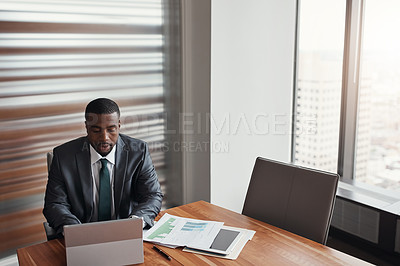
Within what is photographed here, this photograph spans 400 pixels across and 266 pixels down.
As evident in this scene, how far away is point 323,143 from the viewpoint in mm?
3346

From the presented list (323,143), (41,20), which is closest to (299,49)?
(323,143)

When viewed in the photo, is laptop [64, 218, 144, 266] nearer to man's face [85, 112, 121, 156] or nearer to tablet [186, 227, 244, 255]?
tablet [186, 227, 244, 255]

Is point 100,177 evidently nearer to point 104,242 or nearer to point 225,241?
point 104,242

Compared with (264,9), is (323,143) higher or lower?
lower

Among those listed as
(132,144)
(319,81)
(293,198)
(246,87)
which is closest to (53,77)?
(132,144)

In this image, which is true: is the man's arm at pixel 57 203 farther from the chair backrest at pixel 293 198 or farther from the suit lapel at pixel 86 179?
the chair backrest at pixel 293 198

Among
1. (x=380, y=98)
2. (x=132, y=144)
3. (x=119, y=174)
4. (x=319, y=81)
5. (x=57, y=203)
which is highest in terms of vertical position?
(x=319, y=81)

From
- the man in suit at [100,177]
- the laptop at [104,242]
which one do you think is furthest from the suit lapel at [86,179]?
the laptop at [104,242]

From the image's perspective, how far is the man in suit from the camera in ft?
5.91

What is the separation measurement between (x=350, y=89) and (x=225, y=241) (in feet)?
6.50

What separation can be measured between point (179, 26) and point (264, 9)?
67 centimetres

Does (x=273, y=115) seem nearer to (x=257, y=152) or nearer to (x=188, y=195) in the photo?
(x=257, y=152)

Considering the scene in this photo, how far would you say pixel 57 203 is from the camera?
5.94 ft

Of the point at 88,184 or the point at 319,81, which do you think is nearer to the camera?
the point at 88,184
